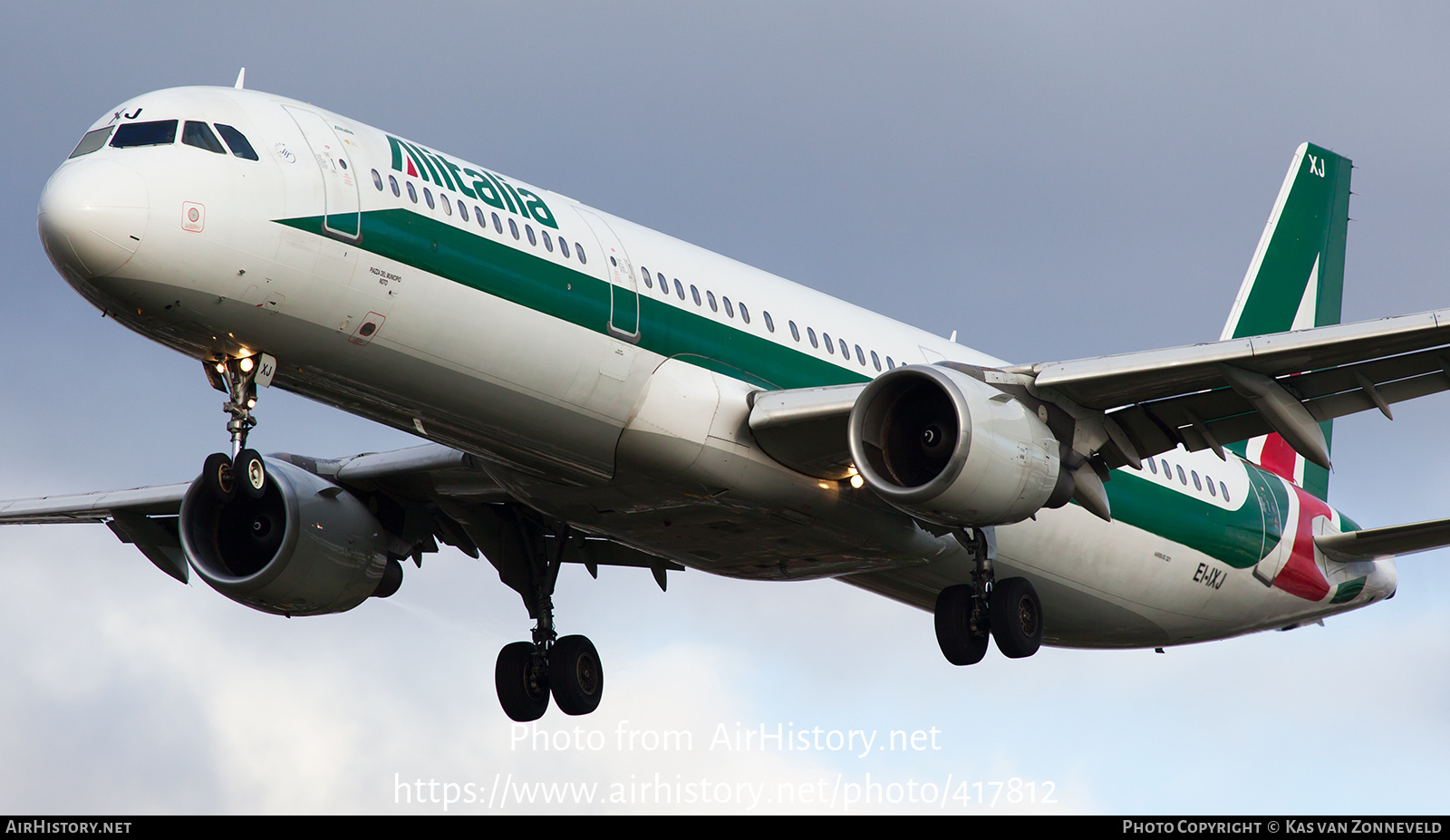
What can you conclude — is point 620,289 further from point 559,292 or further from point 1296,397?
point 1296,397

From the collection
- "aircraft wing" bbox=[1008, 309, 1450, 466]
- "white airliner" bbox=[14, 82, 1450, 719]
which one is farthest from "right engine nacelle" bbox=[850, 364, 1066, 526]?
"aircraft wing" bbox=[1008, 309, 1450, 466]

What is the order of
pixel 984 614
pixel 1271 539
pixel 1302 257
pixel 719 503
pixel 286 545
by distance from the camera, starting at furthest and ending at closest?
pixel 1302 257 < pixel 1271 539 < pixel 286 545 < pixel 984 614 < pixel 719 503

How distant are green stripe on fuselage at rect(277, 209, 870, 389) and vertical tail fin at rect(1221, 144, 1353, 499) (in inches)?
625

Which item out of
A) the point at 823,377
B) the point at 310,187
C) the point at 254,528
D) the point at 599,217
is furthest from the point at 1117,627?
the point at 310,187

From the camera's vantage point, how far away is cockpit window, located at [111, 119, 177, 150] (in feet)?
65.4

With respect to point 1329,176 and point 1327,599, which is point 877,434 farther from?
point 1329,176

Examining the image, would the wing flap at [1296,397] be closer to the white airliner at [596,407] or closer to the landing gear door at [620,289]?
the white airliner at [596,407]

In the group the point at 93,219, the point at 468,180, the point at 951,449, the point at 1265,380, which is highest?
the point at 468,180

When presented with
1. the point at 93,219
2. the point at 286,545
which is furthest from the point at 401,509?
the point at 93,219

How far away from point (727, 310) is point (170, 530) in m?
11.7

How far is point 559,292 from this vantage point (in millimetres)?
21906

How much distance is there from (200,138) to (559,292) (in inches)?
183

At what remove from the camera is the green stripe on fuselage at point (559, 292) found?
68.3 ft

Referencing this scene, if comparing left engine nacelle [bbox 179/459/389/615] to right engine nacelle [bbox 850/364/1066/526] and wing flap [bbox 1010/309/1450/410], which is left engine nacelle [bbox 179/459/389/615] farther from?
wing flap [bbox 1010/309/1450/410]
